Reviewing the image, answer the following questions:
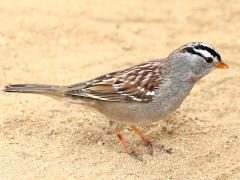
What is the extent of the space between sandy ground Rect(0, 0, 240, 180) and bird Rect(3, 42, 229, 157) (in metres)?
0.41

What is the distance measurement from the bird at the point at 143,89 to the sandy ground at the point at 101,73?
16.3 inches

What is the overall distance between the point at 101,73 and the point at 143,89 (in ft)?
6.30

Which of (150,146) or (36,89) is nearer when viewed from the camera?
(36,89)

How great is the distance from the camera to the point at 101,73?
9414 millimetres

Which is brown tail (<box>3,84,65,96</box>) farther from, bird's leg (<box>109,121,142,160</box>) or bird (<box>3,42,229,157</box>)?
bird's leg (<box>109,121,142,160</box>)

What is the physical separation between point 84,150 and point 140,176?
746mm

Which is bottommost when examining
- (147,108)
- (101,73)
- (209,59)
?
(101,73)

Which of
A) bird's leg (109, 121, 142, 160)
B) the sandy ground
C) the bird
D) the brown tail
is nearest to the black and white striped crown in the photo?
the bird

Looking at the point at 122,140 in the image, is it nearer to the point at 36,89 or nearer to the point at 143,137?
the point at 143,137

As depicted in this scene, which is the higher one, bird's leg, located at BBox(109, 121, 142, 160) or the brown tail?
the brown tail

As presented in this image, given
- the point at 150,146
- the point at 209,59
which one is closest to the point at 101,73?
the point at 150,146

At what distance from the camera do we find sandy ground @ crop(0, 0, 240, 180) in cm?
733

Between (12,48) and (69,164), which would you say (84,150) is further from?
(12,48)

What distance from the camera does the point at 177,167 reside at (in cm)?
740
